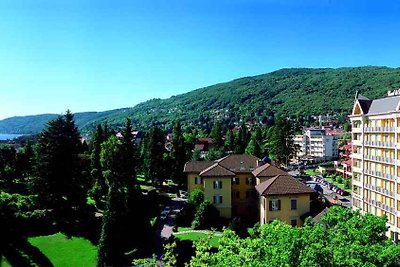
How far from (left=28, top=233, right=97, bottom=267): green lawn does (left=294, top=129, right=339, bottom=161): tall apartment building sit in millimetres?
104797

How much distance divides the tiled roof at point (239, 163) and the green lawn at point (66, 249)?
24.0 metres

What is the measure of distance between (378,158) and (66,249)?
38.1m

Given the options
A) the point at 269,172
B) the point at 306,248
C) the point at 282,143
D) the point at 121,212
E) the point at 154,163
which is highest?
the point at 282,143

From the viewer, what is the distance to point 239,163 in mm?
59688

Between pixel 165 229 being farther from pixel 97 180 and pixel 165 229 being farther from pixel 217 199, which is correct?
pixel 97 180

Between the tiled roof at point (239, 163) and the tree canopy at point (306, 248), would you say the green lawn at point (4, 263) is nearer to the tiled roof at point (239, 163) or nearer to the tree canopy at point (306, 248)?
the tree canopy at point (306, 248)

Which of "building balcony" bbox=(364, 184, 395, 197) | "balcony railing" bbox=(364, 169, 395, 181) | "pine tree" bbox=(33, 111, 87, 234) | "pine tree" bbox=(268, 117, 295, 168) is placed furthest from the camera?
"pine tree" bbox=(268, 117, 295, 168)

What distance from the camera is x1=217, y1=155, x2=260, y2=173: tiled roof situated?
2307 inches

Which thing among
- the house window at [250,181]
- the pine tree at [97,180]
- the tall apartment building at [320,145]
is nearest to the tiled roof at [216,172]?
the house window at [250,181]

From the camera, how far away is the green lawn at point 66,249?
3762 cm

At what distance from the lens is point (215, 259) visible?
1758 cm

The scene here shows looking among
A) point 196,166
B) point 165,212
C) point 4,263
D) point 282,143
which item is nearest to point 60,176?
point 165,212

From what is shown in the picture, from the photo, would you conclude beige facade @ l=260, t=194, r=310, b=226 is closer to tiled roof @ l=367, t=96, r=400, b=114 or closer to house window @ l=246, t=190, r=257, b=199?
house window @ l=246, t=190, r=257, b=199

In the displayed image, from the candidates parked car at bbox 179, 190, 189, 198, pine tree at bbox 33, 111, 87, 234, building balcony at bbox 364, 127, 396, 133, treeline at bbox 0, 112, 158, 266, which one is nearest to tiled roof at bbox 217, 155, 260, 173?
treeline at bbox 0, 112, 158, 266
